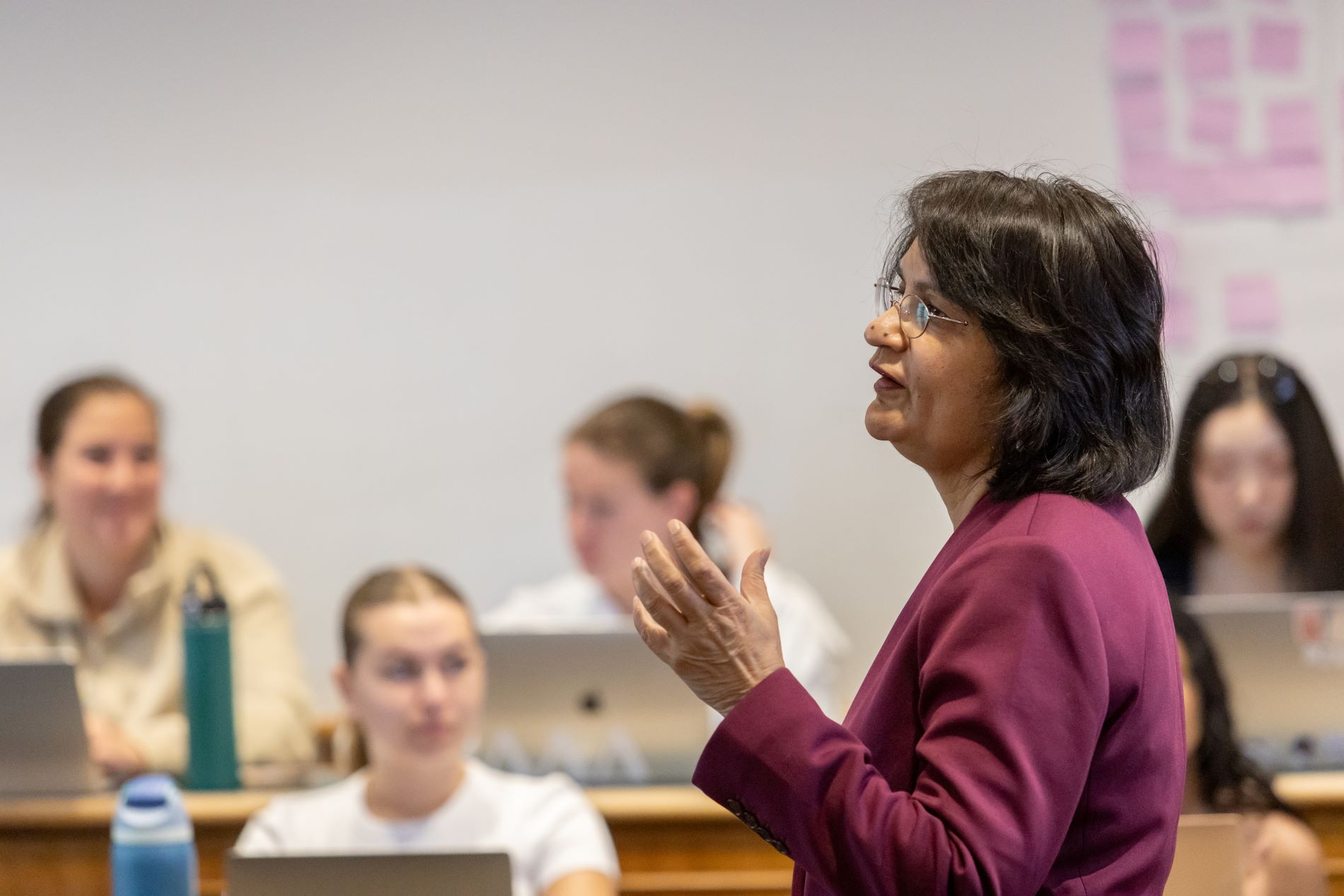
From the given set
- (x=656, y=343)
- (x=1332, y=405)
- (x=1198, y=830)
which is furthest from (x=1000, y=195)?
(x=1332, y=405)

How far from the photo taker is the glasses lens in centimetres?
100

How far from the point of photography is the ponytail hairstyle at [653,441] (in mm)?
3018

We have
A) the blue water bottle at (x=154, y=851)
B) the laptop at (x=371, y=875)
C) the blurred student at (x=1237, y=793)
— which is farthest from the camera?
the blurred student at (x=1237, y=793)

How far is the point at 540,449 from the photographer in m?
3.82

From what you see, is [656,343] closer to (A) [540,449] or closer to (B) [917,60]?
(A) [540,449]

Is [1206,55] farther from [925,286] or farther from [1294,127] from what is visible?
[925,286]

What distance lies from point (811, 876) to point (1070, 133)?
3047mm

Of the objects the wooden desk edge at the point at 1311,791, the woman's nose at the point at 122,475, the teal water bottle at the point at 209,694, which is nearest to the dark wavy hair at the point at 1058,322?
the wooden desk edge at the point at 1311,791

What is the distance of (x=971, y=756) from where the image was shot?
2.83 ft

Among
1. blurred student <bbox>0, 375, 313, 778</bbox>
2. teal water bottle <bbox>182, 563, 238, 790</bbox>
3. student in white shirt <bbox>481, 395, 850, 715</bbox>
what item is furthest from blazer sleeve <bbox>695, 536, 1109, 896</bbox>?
blurred student <bbox>0, 375, 313, 778</bbox>

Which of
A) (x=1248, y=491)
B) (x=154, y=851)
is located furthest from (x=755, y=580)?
(x=1248, y=491)

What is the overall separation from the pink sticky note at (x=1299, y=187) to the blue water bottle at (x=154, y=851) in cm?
300

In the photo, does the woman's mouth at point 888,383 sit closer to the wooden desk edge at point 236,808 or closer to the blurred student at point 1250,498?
the wooden desk edge at point 236,808

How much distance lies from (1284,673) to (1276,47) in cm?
199
